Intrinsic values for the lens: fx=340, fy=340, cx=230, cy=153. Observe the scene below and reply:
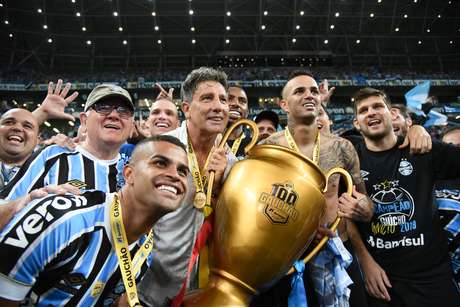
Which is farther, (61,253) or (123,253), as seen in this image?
(123,253)

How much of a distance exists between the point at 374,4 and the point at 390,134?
2130 cm

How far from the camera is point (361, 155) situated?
2.13 m

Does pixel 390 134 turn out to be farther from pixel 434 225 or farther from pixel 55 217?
pixel 55 217

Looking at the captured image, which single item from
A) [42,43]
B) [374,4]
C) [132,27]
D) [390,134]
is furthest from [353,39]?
[390,134]

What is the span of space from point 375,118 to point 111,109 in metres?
1.54

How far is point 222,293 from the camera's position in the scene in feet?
3.21

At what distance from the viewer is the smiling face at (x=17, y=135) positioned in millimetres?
2494

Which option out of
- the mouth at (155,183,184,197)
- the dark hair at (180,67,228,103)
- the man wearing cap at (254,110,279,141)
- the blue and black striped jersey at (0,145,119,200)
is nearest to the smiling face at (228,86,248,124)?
the man wearing cap at (254,110,279,141)

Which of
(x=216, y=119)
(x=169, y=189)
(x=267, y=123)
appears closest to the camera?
(x=169, y=189)

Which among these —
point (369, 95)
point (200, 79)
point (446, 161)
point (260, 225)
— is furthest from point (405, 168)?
→ point (260, 225)

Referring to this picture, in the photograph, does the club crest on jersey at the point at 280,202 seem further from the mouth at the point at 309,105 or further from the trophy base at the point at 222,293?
the mouth at the point at 309,105

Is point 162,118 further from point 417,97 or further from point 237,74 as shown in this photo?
point 237,74

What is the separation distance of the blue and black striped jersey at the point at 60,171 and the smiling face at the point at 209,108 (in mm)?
578

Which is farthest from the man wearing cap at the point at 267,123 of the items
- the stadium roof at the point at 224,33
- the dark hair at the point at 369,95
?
the stadium roof at the point at 224,33
